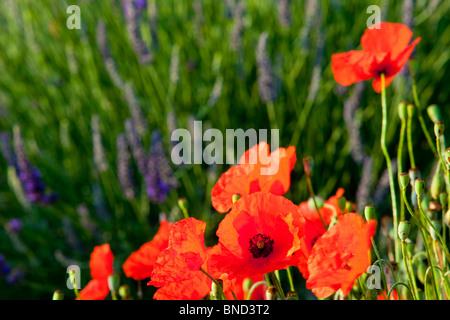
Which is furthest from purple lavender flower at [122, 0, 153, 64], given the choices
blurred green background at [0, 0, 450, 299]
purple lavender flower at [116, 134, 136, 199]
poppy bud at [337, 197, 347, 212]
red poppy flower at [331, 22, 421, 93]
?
poppy bud at [337, 197, 347, 212]

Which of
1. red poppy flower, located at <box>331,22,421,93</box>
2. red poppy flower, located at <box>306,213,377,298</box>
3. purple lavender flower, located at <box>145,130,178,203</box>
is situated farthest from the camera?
purple lavender flower, located at <box>145,130,178,203</box>

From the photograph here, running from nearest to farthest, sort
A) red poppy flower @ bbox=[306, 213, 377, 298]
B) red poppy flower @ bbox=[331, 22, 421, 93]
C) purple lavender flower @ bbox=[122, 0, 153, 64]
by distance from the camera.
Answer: red poppy flower @ bbox=[306, 213, 377, 298] → red poppy flower @ bbox=[331, 22, 421, 93] → purple lavender flower @ bbox=[122, 0, 153, 64]

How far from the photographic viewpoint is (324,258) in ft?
1.75

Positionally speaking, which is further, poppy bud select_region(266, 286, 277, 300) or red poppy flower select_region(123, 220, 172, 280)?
red poppy flower select_region(123, 220, 172, 280)

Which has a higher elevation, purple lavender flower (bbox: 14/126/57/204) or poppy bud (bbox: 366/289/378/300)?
purple lavender flower (bbox: 14/126/57/204)

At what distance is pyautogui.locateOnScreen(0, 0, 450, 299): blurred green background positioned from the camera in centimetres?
151

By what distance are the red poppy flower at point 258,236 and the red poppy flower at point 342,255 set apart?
0.03 metres

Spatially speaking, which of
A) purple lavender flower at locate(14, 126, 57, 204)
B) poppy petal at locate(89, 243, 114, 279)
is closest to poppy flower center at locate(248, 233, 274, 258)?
poppy petal at locate(89, 243, 114, 279)

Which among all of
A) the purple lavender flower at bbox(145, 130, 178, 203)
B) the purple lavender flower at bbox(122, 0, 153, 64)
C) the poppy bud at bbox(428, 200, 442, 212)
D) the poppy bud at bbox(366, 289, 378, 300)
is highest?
the purple lavender flower at bbox(122, 0, 153, 64)

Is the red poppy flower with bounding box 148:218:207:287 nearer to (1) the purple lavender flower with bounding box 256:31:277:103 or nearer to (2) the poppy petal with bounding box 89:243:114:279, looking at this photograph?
(2) the poppy petal with bounding box 89:243:114:279

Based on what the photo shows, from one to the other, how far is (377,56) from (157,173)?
715mm

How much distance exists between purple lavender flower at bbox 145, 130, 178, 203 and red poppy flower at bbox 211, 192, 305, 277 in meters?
0.73

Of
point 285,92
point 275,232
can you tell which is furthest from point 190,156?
point 275,232
